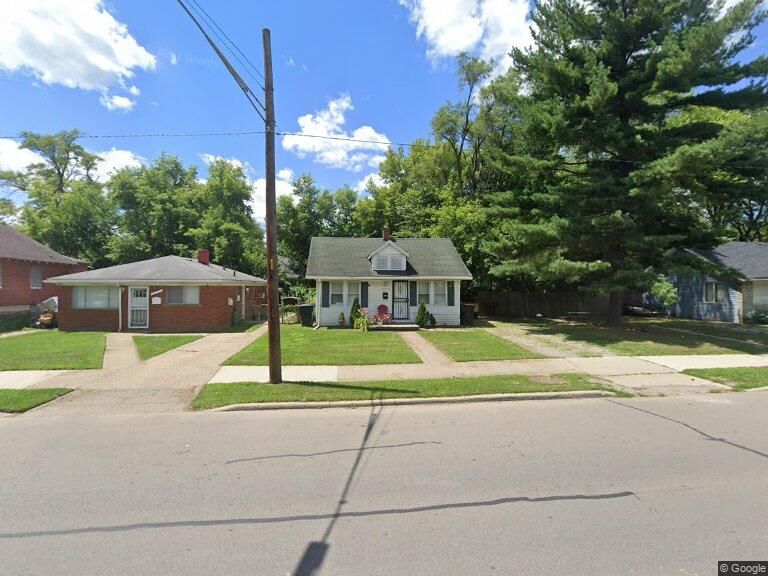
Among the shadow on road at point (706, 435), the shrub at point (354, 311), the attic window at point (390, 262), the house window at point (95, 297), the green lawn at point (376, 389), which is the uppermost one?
the attic window at point (390, 262)

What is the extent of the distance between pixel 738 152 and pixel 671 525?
17.4m

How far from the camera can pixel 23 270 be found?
2464cm

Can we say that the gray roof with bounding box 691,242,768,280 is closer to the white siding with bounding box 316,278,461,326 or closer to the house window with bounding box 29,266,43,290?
the white siding with bounding box 316,278,461,326

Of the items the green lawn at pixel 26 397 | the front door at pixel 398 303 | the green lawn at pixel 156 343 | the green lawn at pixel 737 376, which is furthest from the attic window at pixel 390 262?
the green lawn at pixel 26 397

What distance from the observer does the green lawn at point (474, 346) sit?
12.5 metres

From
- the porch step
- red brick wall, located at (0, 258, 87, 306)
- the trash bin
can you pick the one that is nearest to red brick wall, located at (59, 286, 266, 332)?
red brick wall, located at (0, 258, 87, 306)

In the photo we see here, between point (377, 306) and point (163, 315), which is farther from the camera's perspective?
point (377, 306)

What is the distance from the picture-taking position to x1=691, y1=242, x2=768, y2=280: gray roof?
77.5ft

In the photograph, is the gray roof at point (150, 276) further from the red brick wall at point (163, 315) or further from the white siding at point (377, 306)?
the white siding at point (377, 306)

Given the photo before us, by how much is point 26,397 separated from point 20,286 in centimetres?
2159

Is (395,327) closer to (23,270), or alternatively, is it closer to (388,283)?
(388,283)

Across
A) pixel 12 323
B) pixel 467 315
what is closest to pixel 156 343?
pixel 12 323

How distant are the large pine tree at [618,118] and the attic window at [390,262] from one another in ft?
17.0

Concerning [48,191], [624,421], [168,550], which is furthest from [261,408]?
[48,191]
